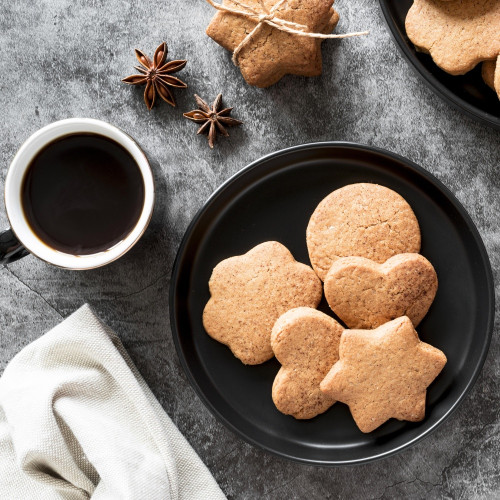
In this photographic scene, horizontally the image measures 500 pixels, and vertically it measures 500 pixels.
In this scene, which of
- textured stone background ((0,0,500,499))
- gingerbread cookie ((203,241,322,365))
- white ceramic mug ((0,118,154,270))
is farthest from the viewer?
textured stone background ((0,0,500,499))

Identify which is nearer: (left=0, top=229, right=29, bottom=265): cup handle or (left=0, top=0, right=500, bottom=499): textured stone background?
(left=0, top=229, right=29, bottom=265): cup handle

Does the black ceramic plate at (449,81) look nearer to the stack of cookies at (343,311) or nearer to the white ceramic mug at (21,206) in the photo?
the stack of cookies at (343,311)

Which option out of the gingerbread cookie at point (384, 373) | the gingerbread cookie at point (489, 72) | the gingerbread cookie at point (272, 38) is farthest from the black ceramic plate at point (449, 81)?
the gingerbread cookie at point (384, 373)

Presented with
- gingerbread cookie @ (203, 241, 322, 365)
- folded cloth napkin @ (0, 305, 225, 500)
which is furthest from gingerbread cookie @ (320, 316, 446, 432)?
folded cloth napkin @ (0, 305, 225, 500)

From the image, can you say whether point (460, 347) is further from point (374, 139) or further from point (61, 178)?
point (61, 178)

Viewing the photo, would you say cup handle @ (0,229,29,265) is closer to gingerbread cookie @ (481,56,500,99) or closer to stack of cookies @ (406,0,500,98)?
stack of cookies @ (406,0,500,98)

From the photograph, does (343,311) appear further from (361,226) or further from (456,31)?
(456,31)
